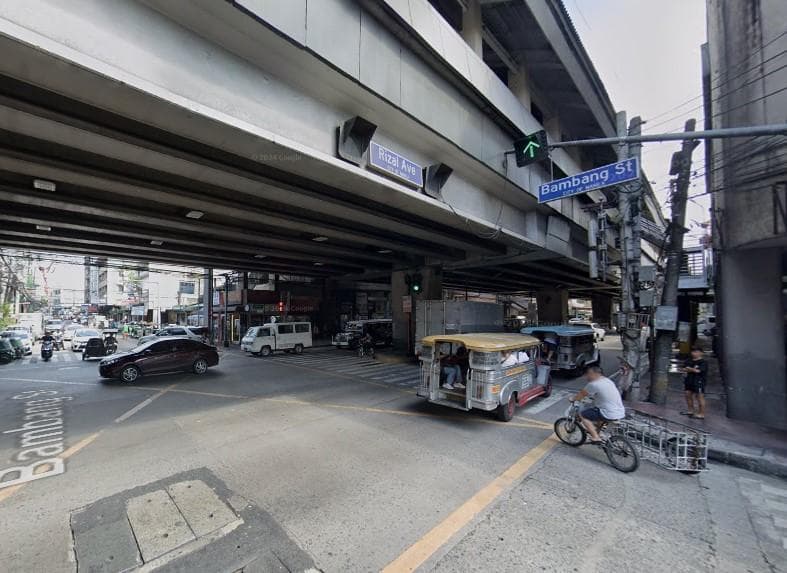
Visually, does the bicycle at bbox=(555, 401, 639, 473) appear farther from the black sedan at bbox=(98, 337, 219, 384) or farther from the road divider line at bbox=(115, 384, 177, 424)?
the black sedan at bbox=(98, 337, 219, 384)

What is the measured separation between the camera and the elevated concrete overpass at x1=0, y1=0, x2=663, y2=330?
16.6 feet

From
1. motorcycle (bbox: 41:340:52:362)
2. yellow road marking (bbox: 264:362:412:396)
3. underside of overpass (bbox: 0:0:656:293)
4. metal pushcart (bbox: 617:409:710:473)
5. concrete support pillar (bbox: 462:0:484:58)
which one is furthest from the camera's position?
motorcycle (bbox: 41:340:52:362)

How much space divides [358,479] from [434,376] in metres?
3.91

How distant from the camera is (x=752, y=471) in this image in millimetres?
6086

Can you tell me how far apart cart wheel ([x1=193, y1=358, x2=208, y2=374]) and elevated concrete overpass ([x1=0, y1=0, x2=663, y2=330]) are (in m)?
5.31

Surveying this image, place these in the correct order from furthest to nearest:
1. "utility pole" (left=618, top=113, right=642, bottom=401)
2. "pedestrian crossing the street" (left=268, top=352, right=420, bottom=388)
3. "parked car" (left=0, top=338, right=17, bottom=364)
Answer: "parked car" (left=0, top=338, right=17, bottom=364)
"pedestrian crossing the street" (left=268, top=352, right=420, bottom=388)
"utility pole" (left=618, top=113, right=642, bottom=401)

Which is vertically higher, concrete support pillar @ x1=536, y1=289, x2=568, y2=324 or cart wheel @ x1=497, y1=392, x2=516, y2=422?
concrete support pillar @ x1=536, y1=289, x2=568, y2=324

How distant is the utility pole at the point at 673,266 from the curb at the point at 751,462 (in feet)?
12.6

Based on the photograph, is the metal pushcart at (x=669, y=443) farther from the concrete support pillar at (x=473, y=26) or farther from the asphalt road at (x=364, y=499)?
the concrete support pillar at (x=473, y=26)

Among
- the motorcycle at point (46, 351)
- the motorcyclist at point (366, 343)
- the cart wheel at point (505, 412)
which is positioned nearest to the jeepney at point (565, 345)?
the cart wheel at point (505, 412)

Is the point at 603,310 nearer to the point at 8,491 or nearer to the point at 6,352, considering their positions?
the point at 8,491

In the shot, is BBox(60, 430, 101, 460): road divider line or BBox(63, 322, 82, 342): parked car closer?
BBox(60, 430, 101, 460): road divider line

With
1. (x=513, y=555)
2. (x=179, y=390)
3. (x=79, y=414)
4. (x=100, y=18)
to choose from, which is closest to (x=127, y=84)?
(x=100, y=18)

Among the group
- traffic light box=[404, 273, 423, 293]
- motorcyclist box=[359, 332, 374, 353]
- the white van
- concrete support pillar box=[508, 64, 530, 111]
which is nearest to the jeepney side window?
concrete support pillar box=[508, 64, 530, 111]
